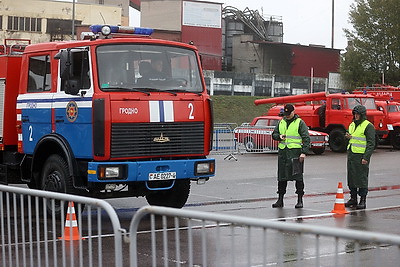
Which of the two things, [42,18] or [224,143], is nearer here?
[224,143]

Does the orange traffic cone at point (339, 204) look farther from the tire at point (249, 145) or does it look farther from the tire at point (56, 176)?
the tire at point (249, 145)

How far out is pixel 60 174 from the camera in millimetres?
11555

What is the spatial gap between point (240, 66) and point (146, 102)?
203ft

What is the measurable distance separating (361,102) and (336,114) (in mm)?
1197

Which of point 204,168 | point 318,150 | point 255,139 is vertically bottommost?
point 318,150

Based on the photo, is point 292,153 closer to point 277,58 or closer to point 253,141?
point 253,141

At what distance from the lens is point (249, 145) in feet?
93.1

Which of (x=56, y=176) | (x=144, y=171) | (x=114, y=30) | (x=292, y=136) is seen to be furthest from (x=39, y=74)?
(x=292, y=136)

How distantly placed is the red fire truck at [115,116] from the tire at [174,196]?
8 centimetres

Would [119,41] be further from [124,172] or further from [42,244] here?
[42,244]

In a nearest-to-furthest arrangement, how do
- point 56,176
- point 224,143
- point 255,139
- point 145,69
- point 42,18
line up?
point 145,69 → point 56,176 → point 255,139 → point 224,143 → point 42,18

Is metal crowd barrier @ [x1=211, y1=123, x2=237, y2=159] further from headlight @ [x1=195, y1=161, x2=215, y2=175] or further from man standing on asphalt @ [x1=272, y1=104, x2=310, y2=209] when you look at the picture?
headlight @ [x1=195, y1=161, x2=215, y2=175]

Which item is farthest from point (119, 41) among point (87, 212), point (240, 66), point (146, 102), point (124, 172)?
point (240, 66)

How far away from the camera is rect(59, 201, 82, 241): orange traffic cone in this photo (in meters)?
5.79
